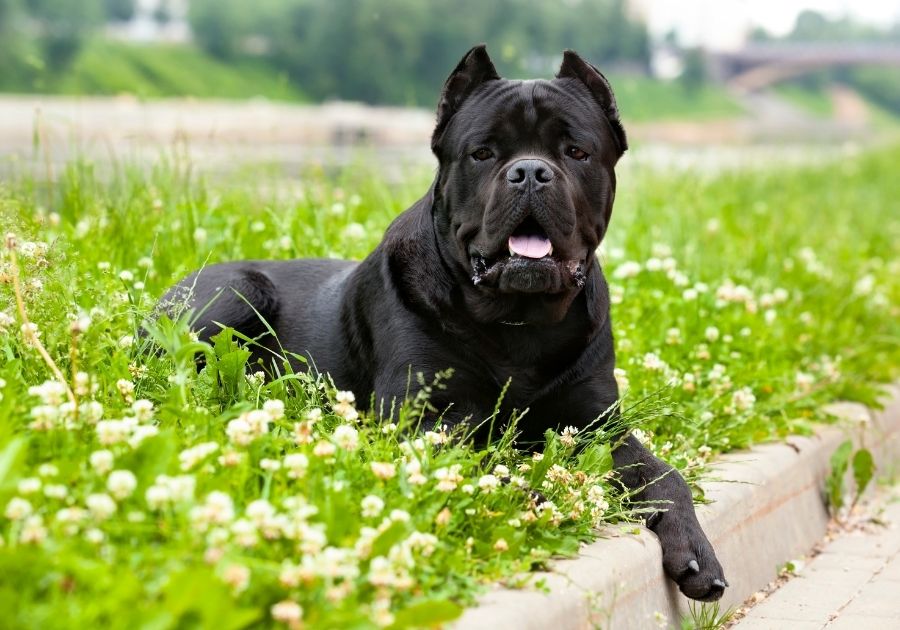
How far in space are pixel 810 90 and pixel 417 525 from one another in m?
100

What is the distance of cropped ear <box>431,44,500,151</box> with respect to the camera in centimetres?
427

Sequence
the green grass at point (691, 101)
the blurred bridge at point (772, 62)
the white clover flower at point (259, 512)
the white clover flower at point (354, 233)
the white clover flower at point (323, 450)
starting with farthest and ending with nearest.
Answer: the blurred bridge at point (772, 62) → the green grass at point (691, 101) → the white clover flower at point (354, 233) → the white clover flower at point (323, 450) → the white clover flower at point (259, 512)

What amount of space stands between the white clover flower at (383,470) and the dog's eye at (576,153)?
143 cm

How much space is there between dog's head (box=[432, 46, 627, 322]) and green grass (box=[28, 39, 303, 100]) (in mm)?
46478

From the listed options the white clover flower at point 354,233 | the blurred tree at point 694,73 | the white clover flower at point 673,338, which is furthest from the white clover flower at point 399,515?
the blurred tree at point 694,73

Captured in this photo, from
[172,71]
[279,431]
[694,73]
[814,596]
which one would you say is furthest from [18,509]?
[694,73]

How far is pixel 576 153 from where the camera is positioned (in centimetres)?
415

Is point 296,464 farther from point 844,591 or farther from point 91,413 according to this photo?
point 844,591

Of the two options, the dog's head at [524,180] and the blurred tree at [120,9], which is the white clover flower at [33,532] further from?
the blurred tree at [120,9]

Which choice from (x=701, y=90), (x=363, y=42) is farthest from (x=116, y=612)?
(x=701, y=90)

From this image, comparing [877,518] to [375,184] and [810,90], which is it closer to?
[375,184]

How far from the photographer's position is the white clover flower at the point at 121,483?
2.65m

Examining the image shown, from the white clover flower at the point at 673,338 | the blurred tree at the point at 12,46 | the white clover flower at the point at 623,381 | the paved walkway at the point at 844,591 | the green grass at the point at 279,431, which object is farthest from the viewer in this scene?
the blurred tree at the point at 12,46

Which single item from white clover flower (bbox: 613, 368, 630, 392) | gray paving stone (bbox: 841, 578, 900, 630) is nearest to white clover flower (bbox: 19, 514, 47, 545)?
gray paving stone (bbox: 841, 578, 900, 630)
